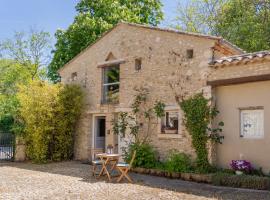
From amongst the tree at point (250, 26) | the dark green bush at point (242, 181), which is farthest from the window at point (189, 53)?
the tree at point (250, 26)

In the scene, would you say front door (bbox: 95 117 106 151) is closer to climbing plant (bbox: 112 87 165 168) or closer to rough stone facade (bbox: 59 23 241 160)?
rough stone facade (bbox: 59 23 241 160)

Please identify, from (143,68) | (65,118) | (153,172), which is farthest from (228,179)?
(65,118)

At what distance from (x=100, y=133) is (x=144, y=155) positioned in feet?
14.0

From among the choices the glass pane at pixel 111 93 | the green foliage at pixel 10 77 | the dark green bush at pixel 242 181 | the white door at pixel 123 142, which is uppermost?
the green foliage at pixel 10 77

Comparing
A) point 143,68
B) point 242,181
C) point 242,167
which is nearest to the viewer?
point 242,181

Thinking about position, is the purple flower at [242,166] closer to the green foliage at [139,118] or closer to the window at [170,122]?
the window at [170,122]

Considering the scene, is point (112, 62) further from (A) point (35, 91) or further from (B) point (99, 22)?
(B) point (99, 22)

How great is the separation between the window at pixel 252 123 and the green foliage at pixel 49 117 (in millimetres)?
8118

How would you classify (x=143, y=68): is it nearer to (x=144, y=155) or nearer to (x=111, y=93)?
(x=111, y=93)

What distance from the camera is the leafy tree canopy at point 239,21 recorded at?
69.9ft

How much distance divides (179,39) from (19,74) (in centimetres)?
2590

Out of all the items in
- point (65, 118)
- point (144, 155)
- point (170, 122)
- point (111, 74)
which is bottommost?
point (144, 155)

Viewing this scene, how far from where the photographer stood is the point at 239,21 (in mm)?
22375

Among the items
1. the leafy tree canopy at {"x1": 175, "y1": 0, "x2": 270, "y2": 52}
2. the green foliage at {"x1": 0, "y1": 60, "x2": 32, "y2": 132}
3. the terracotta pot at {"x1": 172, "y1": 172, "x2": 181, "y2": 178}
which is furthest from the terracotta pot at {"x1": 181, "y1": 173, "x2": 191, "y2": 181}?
the green foliage at {"x1": 0, "y1": 60, "x2": 32, "y2": 132}
